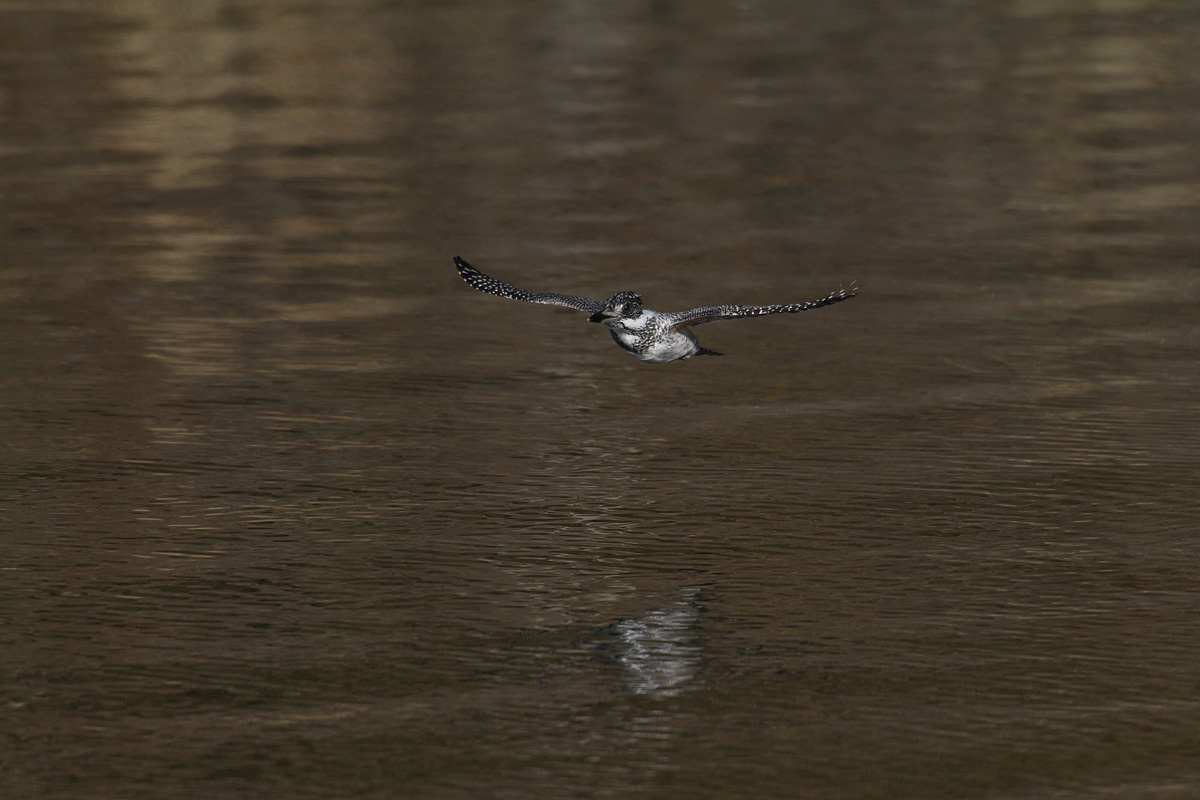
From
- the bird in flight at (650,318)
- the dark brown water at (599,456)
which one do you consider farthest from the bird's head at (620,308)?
the dark brown water at (599,456)

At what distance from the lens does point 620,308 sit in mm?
9062

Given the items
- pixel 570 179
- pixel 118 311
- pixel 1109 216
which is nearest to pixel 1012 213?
pixel 1109 216

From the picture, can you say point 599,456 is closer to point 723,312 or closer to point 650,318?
point 650,318

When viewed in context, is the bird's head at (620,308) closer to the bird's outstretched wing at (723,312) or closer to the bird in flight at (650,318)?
the bird in flight at (650,318)

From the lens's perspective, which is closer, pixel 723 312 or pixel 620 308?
pixel 723 312

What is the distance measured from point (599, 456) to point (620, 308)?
132 cm

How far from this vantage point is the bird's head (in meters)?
9.01

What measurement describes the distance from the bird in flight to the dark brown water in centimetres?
68

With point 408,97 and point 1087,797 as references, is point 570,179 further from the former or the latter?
point 1087,797

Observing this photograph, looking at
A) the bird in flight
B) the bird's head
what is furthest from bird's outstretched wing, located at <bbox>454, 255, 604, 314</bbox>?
the bird's head

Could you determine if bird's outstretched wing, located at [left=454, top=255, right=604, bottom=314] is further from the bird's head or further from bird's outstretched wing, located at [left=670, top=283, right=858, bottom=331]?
bird's outstretched wing, located at [left=670, top=283, right=858, bottom=331]

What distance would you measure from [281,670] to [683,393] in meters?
4.28

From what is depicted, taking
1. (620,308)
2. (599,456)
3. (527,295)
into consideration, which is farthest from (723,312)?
(599,456)

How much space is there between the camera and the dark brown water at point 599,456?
7.07 metres
